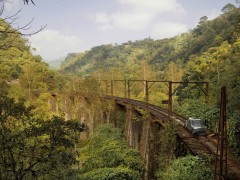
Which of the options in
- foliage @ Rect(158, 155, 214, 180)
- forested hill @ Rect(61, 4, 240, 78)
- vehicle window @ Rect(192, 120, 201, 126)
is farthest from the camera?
forested hill @ Rect(61, 4, 240, 78)

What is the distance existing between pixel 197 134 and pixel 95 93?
910 inches

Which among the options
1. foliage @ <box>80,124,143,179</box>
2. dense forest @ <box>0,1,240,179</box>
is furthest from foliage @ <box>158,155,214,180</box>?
foliage @ <box>80,124,143,179</box>

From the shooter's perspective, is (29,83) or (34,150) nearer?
(34,150)

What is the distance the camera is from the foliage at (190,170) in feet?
37.4

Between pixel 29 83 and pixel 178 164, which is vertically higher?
pixel 29 83

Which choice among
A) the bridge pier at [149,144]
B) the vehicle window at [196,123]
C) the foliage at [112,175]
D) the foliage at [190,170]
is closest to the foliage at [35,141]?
the foliage at [190,170]

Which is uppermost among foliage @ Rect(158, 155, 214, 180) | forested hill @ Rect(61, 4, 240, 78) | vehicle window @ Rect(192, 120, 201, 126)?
forested hill @ Rect(61, 4, 240, 78)

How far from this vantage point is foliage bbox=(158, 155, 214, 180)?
11.4 m

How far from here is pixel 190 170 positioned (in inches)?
467

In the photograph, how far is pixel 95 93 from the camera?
38375 millimetres

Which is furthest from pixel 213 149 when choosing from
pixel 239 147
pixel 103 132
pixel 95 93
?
pixel 95 93

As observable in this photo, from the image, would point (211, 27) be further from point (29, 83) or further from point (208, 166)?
A: point (208, 166)

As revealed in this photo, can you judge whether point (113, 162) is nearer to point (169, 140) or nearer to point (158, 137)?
point (158, 137)

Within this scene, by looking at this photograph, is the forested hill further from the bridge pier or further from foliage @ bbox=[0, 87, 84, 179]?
foliage @ bbox=[0, 87, 84, 179]
